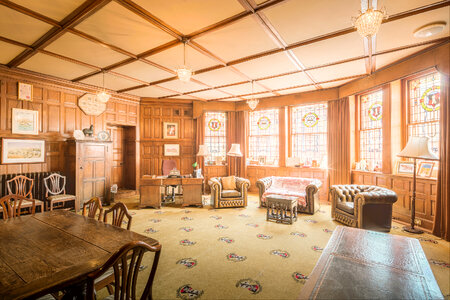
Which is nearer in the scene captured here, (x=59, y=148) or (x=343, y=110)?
(x=59, y=148)

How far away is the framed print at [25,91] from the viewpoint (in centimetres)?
500

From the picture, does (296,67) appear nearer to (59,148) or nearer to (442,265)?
(442,265)

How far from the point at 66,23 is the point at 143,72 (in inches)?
80.2

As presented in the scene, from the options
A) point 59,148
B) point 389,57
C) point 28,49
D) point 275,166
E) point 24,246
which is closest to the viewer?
point 24,246

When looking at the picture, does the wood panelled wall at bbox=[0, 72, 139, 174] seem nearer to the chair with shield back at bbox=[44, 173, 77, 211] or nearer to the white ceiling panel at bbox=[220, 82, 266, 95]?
the chair with shield back at bbox=[44, 173, 77, 211]

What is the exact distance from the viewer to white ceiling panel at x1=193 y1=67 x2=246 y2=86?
201 inches

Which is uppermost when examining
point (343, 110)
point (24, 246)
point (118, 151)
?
point (343, 110)

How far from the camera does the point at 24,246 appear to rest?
1697 mm

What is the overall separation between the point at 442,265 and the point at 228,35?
4324mm

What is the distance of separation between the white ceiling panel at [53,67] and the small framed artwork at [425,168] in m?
7.28

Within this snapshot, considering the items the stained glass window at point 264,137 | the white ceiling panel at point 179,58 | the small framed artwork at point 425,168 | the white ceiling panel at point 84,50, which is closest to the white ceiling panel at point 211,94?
the stained glass window at point 264,137

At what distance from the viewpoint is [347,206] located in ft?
14.3

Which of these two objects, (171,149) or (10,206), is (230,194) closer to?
(171,149)

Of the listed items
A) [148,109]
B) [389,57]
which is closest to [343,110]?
[389,57]
